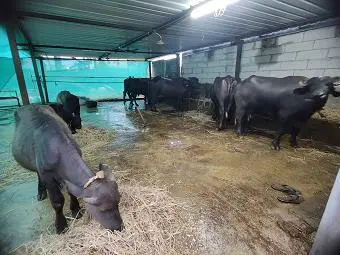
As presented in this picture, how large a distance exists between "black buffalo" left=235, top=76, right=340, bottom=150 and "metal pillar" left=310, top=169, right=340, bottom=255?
3666 millimetres

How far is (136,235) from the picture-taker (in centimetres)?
230

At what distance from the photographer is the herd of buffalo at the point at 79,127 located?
2066mm

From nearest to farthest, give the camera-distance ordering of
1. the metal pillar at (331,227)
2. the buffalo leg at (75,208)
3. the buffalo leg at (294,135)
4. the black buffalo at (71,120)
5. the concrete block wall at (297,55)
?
1. the metal pillar at (331,227)
2. the buffalo leg at (75,208)
3. the buffalo leg at (294,135)
4. the concrete block wall at (297,55)
5. the black buffalo at (71,120)

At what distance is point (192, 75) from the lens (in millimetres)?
11750

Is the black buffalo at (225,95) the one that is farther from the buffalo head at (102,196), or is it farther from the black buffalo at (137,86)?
the black buffalo at (137,86)

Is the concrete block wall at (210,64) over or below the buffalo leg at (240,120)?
over

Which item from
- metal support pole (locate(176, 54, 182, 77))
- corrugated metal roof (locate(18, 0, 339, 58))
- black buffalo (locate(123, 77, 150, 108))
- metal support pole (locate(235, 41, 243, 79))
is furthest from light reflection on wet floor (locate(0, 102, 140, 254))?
metal support pole (locate(176, 54, 182, 77))

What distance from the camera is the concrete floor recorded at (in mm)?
2398

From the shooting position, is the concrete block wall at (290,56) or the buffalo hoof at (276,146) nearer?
the buffalo hoof at (276,146)

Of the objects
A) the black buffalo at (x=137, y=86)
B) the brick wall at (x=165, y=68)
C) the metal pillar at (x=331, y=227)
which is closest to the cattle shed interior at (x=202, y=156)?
the metal pillar at (x=331, y=227)

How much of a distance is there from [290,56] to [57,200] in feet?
24.7

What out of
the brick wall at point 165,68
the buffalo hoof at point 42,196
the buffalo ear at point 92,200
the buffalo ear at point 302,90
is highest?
the brick wall at point 165,68

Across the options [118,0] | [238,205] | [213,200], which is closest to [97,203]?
[213,200]

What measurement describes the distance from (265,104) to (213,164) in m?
2.59
